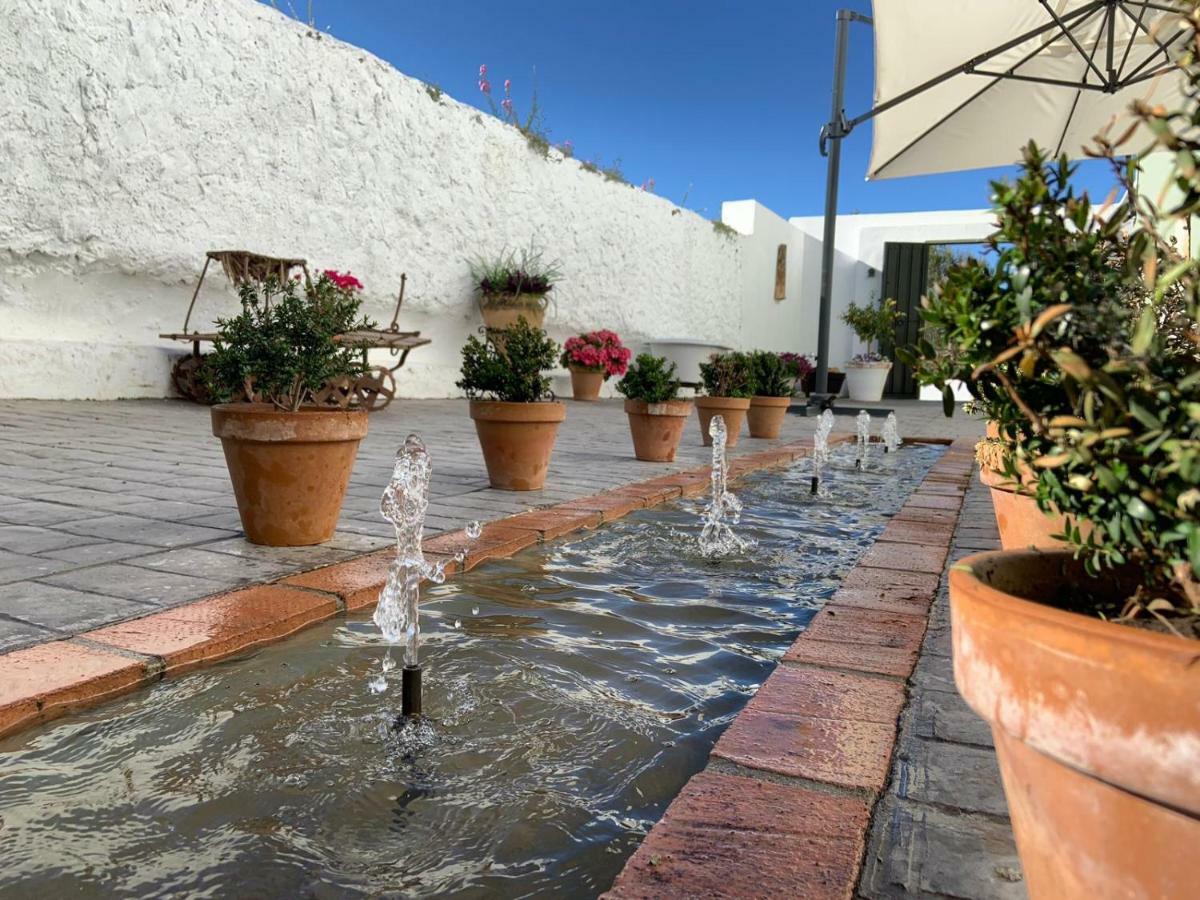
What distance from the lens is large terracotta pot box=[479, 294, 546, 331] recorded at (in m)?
8.92

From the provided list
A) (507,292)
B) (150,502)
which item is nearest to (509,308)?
(507,292)

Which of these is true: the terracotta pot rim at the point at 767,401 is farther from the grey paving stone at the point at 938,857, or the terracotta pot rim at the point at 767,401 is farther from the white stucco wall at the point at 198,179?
the grey paving stone at the point at 938,857

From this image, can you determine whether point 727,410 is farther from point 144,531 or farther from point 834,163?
point 834,163

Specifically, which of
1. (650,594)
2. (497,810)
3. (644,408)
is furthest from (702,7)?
(497,810)

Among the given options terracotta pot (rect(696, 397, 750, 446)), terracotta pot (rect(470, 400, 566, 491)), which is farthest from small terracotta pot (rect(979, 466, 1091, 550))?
terracotta pot (rect(696, 397, 750, 446))

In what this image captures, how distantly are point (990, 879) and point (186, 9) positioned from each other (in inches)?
289

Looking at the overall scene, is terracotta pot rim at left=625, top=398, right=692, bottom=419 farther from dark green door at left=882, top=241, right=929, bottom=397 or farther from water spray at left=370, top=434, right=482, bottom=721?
dark green door at left=882, top=241, right=929, bottom=397

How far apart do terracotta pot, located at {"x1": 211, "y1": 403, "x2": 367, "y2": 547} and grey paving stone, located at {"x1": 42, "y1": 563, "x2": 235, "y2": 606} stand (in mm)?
386

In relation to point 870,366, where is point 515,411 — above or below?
below

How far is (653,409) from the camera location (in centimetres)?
477

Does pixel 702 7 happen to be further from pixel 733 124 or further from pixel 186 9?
pixel 186 9

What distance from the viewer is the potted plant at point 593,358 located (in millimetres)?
9008

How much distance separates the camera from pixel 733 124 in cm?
2209

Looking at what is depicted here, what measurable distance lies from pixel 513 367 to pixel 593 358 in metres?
5.36
